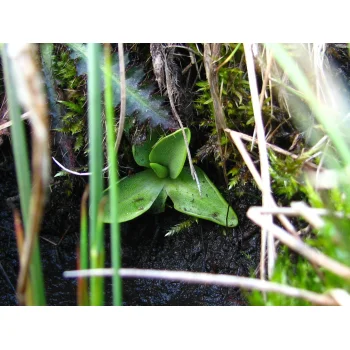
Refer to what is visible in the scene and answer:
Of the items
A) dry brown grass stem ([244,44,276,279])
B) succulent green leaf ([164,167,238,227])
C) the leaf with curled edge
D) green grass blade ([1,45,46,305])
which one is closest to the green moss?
the leaf with curled edge

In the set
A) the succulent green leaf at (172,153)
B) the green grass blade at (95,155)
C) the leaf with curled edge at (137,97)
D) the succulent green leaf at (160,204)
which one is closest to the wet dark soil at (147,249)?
the succulent green leaf at (160,204)

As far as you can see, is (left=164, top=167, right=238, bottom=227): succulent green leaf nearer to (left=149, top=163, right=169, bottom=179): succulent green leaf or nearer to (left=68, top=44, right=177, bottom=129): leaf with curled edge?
(left=149, top=163, right=169, bottom=179): succulent green leaf

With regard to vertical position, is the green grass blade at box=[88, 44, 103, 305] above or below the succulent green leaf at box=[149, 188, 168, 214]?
above

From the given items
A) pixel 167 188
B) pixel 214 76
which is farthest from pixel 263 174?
pixel 167 188

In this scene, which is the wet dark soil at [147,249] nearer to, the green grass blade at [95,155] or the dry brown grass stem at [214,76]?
the dry brown grass stem at [214,76]

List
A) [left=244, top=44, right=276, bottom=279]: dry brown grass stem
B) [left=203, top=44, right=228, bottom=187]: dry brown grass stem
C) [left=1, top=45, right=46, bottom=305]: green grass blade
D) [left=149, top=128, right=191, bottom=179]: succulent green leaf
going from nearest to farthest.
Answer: [left=1, top=45, right=46, bottom=305]: green grass blade, [left=244, top=44, right=276, bottom=279]: dry brown grass stem, [left=203, top=44, right=228, bottom=187]: dry brown grass stem, [left=149, top=128, right=191, bottom=179]: succulent green leaf
